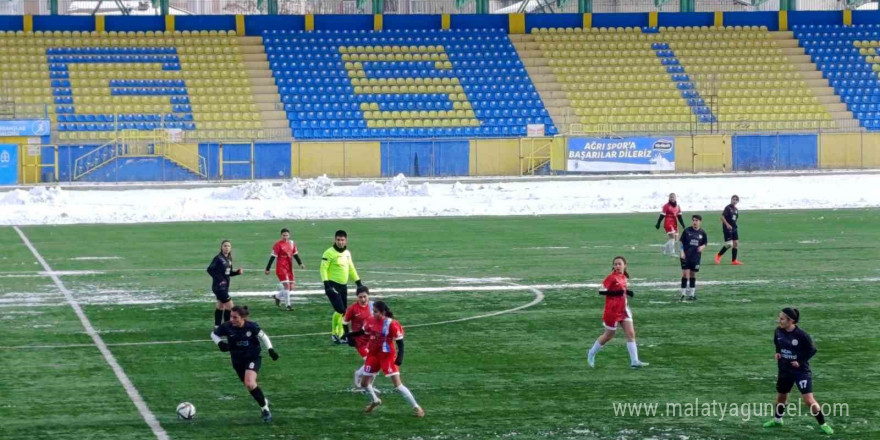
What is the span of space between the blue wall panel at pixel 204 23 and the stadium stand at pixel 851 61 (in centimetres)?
3094

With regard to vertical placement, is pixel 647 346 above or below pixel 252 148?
below

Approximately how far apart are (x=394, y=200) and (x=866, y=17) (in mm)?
37566

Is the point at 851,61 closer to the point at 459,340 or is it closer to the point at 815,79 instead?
the point at 815,79

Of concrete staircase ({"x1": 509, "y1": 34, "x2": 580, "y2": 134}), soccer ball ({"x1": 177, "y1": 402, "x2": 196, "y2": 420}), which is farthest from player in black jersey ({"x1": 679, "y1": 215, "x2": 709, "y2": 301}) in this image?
concrete staircase ({"x1": 509, "y1": 34, "x2": 580, "y2": 134})

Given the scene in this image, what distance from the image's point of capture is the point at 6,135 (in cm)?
5653

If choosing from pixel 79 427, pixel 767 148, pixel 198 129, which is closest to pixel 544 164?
pixel 767 148

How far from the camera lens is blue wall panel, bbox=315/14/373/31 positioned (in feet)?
225

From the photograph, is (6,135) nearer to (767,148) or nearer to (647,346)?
(767,148)

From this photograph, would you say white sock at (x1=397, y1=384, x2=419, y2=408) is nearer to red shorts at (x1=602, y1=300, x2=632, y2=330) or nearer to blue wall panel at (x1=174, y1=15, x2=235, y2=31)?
red shorts at (x1=602, y1=300, x2=632, y2=330)

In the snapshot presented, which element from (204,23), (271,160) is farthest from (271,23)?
(271,160)

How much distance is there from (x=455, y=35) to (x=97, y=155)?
20937 mm

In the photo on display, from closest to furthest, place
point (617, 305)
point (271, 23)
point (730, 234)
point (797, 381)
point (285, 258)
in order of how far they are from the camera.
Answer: point (797, 381)
point (617, 305)
point (285, 258)
point (730, 234)
point (271, 23)

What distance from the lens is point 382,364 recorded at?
592 inches

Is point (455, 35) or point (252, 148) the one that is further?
point (455, 35)
